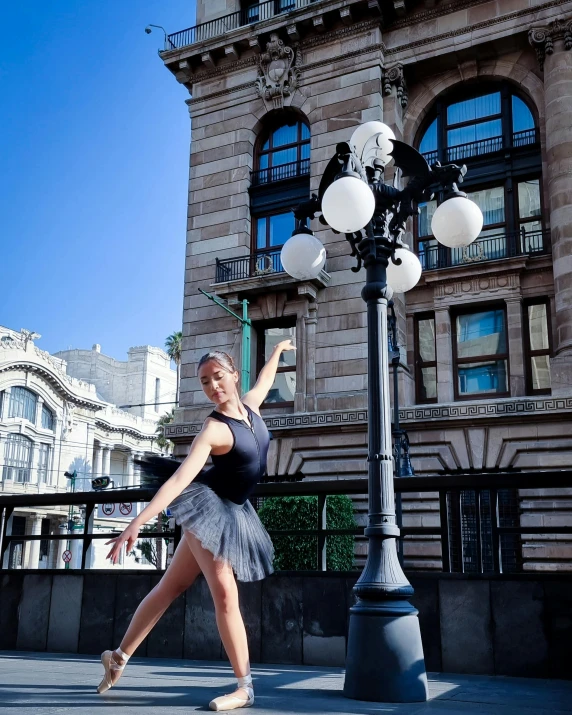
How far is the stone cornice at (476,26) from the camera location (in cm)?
2320

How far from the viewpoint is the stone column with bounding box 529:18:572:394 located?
824 inches

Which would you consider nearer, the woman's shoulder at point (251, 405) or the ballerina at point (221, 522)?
the ballerina at point (221, 522)

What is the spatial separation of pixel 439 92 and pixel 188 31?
1074 cm

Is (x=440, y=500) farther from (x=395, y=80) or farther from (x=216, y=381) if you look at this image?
(x=395, y=80)

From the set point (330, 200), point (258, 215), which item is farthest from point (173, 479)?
point (258, 215)

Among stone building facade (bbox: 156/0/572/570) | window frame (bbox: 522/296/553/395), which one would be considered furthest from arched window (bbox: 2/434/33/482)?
window frame (bbox: 522/296/553/395)

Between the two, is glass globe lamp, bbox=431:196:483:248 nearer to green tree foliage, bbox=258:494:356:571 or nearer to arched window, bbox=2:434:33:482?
green tree foliage, bbox=258:494:356:571

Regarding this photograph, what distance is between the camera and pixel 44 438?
66.1 m

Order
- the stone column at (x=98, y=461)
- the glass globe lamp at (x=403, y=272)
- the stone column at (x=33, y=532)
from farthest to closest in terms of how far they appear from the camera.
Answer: the stone column at (x=98, y=461) → the stone column at (x=33, y=532) → the glass globe lamp at (x=403, y=272)

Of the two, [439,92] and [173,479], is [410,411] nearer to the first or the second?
[439,92]

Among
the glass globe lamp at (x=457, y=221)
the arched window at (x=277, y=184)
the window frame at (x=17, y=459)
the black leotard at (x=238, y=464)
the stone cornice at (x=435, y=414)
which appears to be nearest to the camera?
the black leotard at (x=238, y=464)

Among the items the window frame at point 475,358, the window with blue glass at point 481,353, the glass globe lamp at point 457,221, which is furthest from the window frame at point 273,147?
the glass globe lamp at point 457,221

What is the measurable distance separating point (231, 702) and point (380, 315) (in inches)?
123

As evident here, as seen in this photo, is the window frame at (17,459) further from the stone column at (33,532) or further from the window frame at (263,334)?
the window frame at (263,334)
